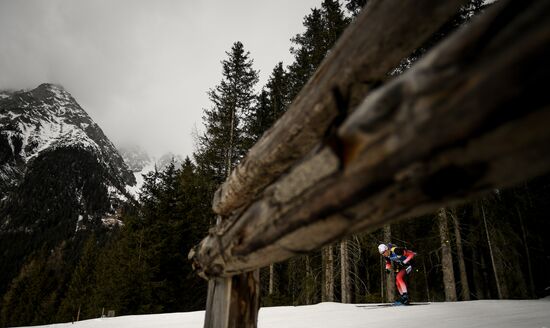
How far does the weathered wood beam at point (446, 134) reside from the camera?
46cm

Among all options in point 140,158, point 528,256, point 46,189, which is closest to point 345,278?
point 528,256

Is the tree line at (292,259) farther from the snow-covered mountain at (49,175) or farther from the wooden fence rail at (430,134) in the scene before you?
the snow-covered mountain at (49,175)

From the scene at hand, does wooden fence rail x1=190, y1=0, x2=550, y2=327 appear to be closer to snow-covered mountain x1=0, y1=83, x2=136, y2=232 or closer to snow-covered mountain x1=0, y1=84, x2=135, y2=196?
snow-covered mountain x1=0, y1=83, x2=136, y2=232

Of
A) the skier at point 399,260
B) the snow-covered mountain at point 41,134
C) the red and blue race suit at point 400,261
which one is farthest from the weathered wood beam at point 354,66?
the snow-covered mountain at point 41,134

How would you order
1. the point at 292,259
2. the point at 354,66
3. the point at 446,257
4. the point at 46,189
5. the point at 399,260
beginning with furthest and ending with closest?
the point at 46,189 < the point at 292,259 < the point at 446,257 < the point at 399,260 < the point at 354,66

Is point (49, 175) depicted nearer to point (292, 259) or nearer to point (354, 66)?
point (292, 259)

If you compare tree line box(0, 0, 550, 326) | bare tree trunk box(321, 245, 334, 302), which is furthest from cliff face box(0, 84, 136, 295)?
bare tree trunk box(321, 245, 334, 302)

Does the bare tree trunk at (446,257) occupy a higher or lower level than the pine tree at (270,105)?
lower

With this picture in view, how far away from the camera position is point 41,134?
86000mm

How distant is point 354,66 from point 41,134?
11717cm

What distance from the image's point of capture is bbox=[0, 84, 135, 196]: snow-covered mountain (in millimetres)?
70500

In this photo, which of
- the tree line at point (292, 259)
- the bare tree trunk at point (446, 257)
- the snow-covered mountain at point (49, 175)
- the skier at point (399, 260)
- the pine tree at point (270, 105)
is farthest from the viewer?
the snow-covered mountain at point (49, 175)

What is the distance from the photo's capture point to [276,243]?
98cm

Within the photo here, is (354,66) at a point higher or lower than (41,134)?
lower
